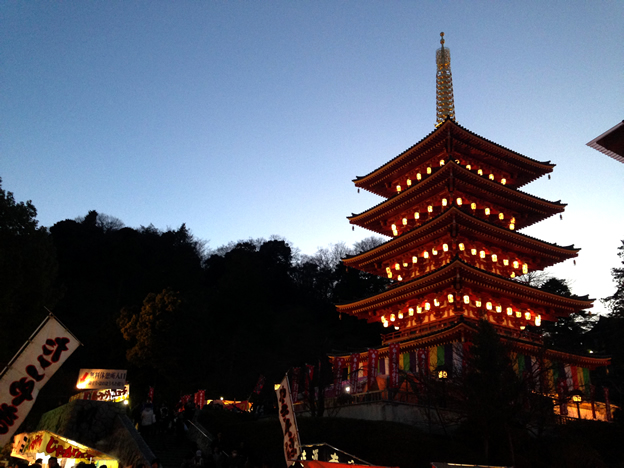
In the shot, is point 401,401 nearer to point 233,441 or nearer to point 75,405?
point 233,441

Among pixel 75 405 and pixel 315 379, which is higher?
pixel 315 379

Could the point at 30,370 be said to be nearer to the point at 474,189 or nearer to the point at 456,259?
the point at 456,259

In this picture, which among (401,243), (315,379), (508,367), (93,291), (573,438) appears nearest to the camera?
(508,367)

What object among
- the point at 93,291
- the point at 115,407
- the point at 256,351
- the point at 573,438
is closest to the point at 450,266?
the point at 573,438

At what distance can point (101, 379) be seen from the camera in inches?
647

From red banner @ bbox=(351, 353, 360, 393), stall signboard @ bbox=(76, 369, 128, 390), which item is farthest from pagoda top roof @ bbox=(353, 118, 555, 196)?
→ stall signboard @ bbox=(76, 369, 128, 390)

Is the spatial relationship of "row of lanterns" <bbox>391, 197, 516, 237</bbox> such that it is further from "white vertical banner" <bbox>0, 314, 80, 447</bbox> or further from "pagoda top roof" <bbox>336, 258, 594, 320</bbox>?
"white vertical banner" <bbox>0, 314, 80, 447</bbox>

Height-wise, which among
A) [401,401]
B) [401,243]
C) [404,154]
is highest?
[404,154]

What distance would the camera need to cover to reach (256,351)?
1535 inches

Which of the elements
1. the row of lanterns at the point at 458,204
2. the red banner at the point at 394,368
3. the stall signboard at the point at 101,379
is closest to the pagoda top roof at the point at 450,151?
the row of lanterns at the point at 458,204

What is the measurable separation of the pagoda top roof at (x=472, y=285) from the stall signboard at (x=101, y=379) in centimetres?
1347

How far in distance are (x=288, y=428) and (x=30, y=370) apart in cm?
469

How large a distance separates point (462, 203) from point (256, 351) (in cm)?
1987

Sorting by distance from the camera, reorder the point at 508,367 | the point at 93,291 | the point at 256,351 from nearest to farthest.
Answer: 1. the point at 508,367
2. the point at 256,351
3. the point at 93,291
